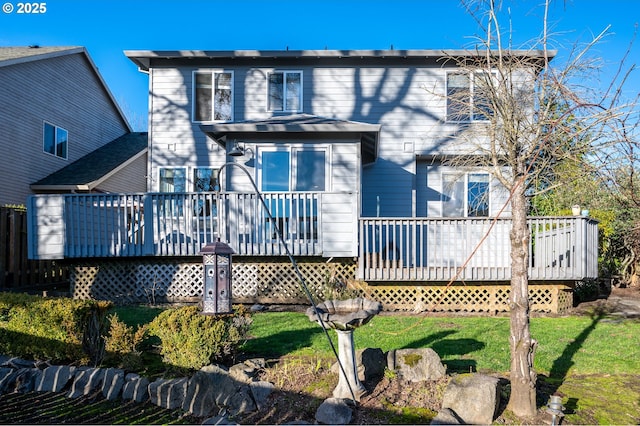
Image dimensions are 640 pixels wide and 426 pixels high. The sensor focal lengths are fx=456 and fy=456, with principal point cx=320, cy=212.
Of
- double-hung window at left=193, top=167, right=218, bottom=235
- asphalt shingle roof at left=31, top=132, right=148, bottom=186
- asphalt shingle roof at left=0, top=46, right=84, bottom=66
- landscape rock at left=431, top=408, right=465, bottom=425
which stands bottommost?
landscape rock at left=431, top=408, right=465, bottom=425

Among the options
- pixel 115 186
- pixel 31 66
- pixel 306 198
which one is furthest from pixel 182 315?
pixel 31 66

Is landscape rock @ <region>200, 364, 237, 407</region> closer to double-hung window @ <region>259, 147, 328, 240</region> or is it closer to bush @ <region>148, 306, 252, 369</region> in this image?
bush @ <region>148, 306, 252, 369</region>

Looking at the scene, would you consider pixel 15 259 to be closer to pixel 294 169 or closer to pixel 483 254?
pixel 294 169

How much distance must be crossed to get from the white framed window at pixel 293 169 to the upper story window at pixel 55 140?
33.9 feet

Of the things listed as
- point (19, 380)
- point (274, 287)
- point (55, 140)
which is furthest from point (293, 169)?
point (55, 140)

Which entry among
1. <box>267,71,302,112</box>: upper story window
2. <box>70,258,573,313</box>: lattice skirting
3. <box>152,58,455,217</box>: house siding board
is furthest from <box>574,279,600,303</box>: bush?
<box>267,71,302,112</box>: upper story window

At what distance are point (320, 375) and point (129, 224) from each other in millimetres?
6472

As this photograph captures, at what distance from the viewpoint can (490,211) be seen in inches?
489

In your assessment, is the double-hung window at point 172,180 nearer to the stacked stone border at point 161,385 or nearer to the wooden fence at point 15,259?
the wooden fence at point 15,259

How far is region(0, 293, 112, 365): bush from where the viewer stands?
5613mm

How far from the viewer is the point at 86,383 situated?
5.17 m

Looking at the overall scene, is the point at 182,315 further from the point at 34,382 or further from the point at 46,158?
the point at 46,158

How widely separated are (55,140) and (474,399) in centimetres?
1770

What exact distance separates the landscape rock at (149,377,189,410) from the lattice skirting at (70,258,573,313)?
4.67 meters
